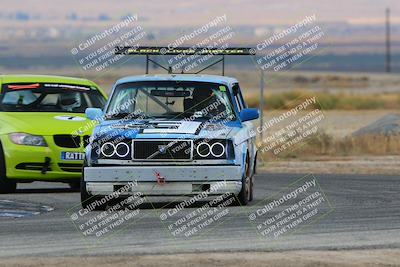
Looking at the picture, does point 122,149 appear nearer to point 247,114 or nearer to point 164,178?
point 164,178

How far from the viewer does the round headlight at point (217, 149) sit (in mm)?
15023

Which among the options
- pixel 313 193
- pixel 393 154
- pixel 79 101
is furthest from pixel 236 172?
pixel 393 154

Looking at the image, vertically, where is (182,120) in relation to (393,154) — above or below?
above

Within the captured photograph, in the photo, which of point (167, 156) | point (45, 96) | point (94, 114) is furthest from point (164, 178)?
point (45, 96)

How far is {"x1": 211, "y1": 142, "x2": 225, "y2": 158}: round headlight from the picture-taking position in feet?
49.3

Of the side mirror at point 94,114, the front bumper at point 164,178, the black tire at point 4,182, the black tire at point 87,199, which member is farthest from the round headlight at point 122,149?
the black tire at point 4,182

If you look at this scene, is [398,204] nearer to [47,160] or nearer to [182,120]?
[182,120]

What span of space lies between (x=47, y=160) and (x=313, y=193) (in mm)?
3700

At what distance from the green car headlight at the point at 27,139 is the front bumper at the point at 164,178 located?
3462 mm

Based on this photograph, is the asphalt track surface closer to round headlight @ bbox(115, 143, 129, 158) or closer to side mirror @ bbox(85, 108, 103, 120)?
round headlight @ bbox(115, 143, 129, 158)

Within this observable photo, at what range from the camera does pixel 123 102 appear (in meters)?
16.3

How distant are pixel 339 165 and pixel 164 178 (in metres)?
12.1

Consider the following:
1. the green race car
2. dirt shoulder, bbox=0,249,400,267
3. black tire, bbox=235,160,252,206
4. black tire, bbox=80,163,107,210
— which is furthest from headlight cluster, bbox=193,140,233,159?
dirt shoulder, bbox=0,249,400,267

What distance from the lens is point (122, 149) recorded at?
15.0 metres
